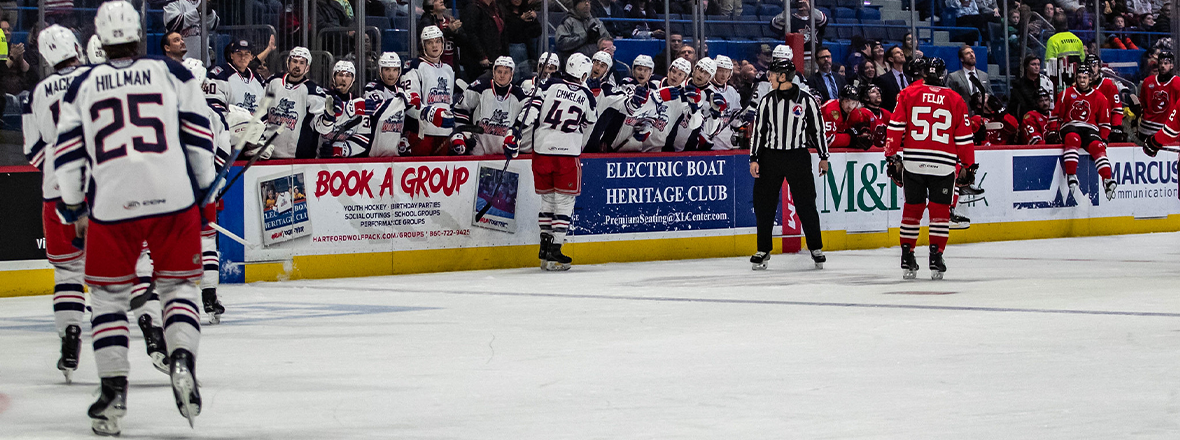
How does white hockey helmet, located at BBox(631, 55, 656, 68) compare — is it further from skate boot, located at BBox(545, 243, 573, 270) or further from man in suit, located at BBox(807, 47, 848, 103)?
skate boot, located at BBox(545, 243, 573, 270)

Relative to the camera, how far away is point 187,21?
512 inches

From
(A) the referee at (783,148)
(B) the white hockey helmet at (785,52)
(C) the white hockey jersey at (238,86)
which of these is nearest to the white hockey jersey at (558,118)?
(A) the referee at (783,148)

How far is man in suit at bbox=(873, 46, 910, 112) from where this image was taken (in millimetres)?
16812

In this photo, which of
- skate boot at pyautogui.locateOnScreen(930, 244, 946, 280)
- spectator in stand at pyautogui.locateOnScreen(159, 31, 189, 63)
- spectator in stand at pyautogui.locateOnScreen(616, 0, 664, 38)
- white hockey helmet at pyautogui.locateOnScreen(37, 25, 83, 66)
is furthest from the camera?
spectator in stand at pyautogui.locateOnScreen(616, 0, 664, 38)

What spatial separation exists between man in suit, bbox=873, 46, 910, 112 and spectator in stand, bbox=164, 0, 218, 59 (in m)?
7.45

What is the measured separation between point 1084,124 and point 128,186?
554 inches

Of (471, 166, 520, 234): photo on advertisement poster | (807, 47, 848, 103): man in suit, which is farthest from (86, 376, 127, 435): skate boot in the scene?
(807, 47, 848, 103): man in suit

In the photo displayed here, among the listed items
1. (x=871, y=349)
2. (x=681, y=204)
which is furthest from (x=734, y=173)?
(x=871, y=349)

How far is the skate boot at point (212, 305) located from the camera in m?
8.90

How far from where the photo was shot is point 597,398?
5.93 metres

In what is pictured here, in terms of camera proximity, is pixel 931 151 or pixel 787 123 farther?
pixel 787 123

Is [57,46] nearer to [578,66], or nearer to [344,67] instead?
[344,67]

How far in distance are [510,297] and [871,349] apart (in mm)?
3791

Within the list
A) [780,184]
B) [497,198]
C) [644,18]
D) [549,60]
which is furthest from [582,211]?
[644,18]
